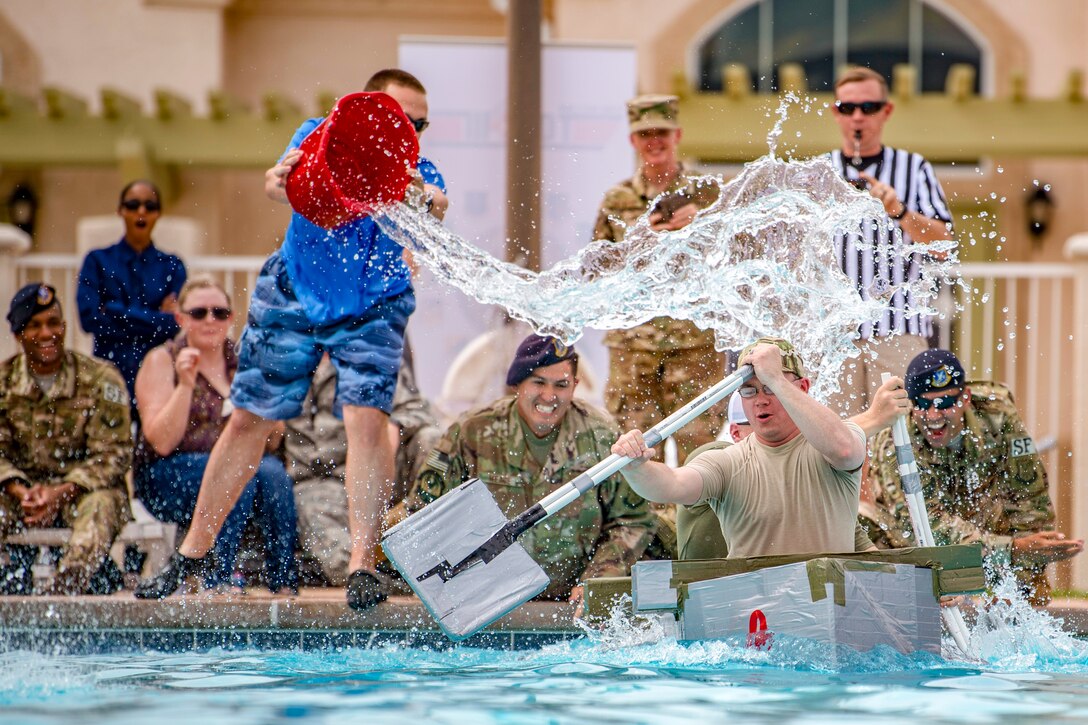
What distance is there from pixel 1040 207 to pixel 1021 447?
A: 579 cm

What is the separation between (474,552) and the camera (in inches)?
202

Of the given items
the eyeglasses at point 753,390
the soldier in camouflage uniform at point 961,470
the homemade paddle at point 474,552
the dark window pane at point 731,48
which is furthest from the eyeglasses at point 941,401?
the dark window pane at point 731,48

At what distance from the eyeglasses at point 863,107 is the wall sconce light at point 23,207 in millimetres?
8002

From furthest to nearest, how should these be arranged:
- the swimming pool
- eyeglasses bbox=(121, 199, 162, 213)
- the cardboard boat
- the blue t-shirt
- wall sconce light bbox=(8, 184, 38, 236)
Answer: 1. wall sconce light bbox=(8, 184, 38, 236)
2. eyeglasses bbox=(121, 199, 162, 213)
3. the blue t-shirt
4. the cardboard boat
5. the swimming pool

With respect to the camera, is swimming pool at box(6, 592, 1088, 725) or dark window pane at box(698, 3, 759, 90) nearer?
swimming pool at box(6, 592, 1088, 725)

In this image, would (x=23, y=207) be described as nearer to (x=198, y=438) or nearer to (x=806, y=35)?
(x=198, y=438)

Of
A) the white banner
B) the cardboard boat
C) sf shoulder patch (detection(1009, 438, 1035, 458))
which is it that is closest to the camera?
the cardboard boat

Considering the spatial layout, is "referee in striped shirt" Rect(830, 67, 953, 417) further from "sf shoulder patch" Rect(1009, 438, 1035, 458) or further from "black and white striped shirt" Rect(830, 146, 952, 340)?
"sf shoulder patch" Rect(1009, 438, 1035, 458)

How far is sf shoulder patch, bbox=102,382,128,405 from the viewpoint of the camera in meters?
7.10

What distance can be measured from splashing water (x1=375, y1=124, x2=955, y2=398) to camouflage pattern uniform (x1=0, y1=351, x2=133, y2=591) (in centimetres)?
190

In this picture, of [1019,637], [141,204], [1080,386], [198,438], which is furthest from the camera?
[1080,386]

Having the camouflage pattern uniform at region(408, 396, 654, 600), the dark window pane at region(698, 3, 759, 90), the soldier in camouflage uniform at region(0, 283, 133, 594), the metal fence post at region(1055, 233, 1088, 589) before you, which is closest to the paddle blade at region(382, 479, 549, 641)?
the camouflage pattern uniform at region(408, 396, 654, 600)

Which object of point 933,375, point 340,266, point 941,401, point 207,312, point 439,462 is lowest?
point 439,462

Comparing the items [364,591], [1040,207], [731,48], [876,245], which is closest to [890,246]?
[876,245]
